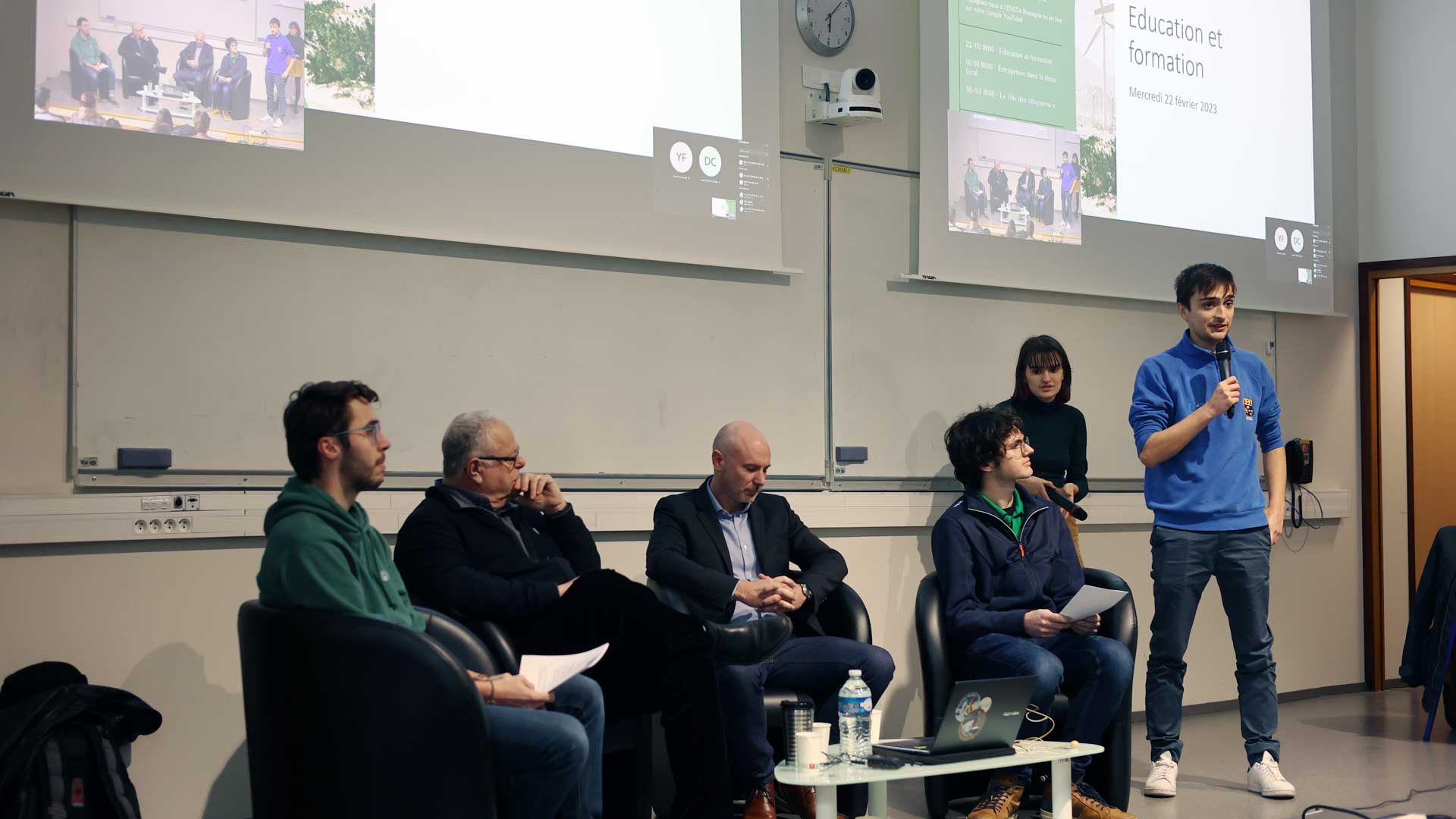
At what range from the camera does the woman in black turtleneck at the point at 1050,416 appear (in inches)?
186

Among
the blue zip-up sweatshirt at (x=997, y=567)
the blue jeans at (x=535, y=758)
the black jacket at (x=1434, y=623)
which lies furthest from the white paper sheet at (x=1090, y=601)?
the black jacket at (x=1434, y=623)

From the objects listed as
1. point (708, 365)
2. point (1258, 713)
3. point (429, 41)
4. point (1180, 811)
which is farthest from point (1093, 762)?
point (429, 41)

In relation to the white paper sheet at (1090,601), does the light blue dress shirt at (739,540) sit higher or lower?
higher

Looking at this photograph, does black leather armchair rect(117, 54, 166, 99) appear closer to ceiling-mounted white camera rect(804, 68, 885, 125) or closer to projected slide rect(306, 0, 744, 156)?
projected slide rect(306, 0, 744, 156)

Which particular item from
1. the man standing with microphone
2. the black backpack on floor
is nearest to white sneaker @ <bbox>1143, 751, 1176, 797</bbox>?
the man standing with microphone

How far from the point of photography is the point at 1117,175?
5.38 m

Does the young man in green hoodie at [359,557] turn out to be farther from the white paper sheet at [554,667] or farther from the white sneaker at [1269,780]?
the white sneaker at [1269,780]

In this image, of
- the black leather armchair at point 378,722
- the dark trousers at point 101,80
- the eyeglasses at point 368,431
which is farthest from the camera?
the dark trousers at point 101,80

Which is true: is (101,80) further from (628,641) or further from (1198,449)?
(1198,449)

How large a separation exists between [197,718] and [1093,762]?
2560 millimetres

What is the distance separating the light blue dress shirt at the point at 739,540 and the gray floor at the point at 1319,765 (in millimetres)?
861

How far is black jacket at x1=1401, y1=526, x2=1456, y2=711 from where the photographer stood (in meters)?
5.04

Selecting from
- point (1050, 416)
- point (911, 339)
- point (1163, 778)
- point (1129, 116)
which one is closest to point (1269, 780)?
point (1163, 778)

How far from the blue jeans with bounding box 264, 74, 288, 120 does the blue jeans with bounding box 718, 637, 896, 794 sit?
1.93m
